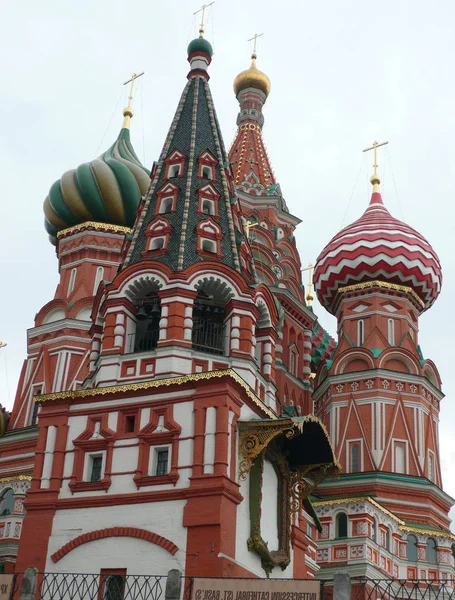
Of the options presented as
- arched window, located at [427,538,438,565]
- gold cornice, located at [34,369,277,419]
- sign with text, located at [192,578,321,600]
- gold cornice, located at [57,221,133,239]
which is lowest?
sign with text, located at [192,578,321,600]

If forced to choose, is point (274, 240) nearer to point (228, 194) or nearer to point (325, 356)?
point (325, 356)

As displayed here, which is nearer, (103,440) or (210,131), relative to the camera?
(103,440)

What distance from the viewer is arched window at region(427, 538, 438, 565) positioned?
2546cm

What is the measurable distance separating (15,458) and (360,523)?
8677 millimetres

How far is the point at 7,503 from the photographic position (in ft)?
78.0

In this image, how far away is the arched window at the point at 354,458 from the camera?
2677cm

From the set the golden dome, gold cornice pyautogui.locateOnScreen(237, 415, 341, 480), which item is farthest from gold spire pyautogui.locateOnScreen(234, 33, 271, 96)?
gold cornice pyautogui.locateOnScreen(237, 415, 341, 480)

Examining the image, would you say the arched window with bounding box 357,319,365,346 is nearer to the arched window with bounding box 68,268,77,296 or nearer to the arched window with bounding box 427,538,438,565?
the arched window with bounding box 427,538,438,565

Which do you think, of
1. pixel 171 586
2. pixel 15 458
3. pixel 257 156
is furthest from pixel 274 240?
pixel 171 586

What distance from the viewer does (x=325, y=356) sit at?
33.1 meters

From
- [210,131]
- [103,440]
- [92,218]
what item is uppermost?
[92,218]

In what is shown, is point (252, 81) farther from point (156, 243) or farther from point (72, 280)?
point (156, 243)

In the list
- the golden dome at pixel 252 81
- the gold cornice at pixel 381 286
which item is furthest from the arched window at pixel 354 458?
the golden dome at pixel 252 81

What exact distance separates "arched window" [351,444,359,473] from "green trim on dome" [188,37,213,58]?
1107 cm
